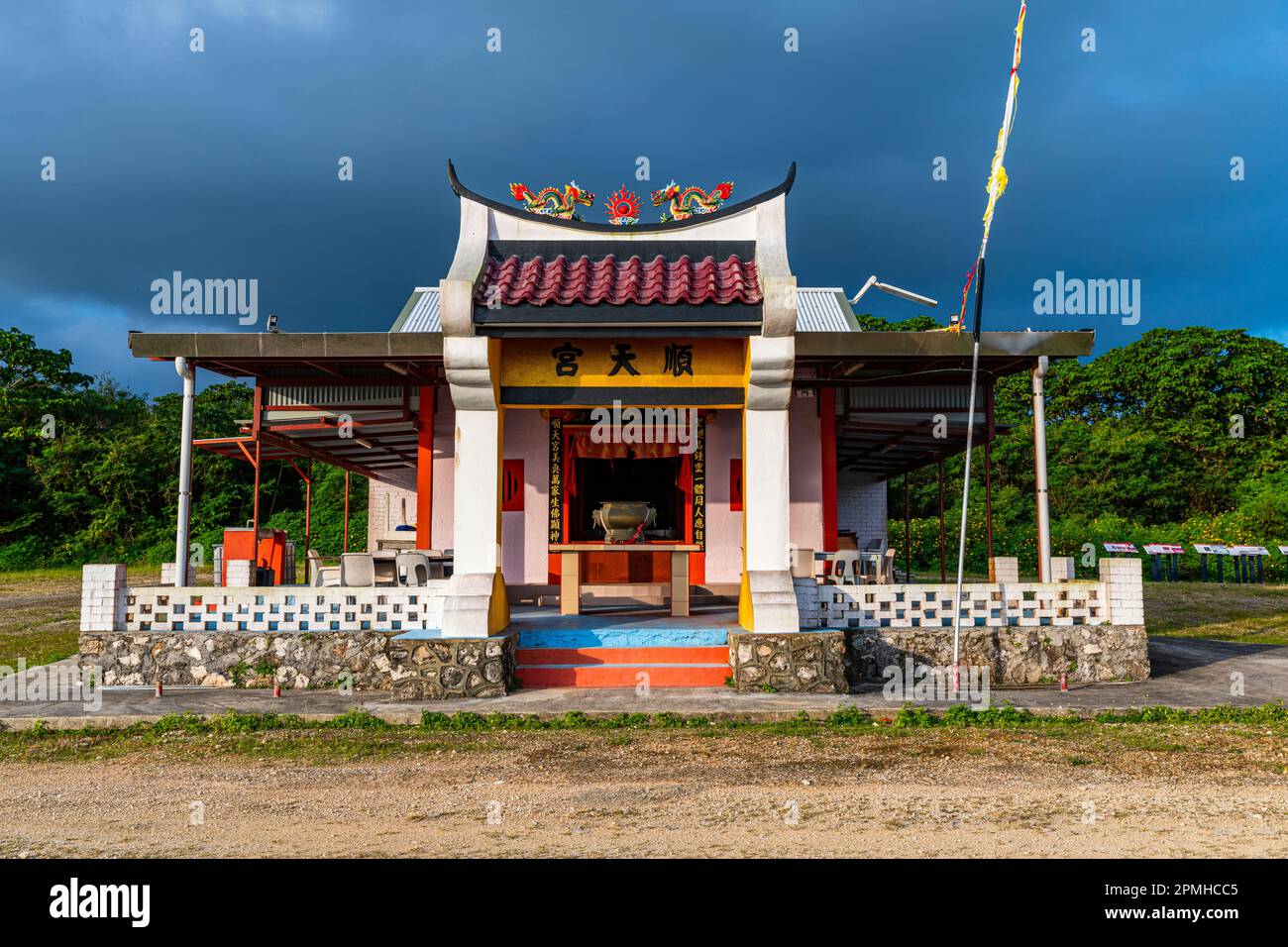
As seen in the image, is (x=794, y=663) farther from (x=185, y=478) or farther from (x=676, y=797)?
(x=185, y=478)

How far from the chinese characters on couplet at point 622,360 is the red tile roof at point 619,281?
0.54 meters

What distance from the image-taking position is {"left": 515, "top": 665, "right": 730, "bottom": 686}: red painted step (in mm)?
8398

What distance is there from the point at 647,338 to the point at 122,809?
6.00 m

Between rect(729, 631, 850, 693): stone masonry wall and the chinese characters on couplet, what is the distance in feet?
9.32

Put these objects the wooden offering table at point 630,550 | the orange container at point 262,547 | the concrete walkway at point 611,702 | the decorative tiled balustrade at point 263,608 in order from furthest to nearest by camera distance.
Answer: the orange container at point 262,547
the wooden offering table at point 630,550
the decorative tiled balustrade at point 263,608
the concrete walkway at point 611,702

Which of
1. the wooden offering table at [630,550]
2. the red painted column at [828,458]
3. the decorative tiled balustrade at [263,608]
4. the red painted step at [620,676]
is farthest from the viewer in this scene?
the red painted column at [828,458]

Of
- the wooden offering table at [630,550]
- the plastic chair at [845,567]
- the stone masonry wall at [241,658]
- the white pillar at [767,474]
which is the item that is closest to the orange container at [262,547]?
the stone masonry wall at [241,658]

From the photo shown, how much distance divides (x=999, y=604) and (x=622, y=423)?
207 inches

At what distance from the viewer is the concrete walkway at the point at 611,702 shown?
7.34 meters

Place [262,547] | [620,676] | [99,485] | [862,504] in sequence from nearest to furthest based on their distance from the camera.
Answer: [620,676] → [262,547] → [862,504] → [99,485]

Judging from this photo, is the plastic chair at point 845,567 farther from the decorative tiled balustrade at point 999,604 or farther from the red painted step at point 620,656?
the red painted step at point 620,656

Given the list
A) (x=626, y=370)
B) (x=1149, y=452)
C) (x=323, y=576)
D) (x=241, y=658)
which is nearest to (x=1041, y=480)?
(x=626, y=370)

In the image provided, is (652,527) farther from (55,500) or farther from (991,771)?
(55,500)

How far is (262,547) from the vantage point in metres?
13.8
